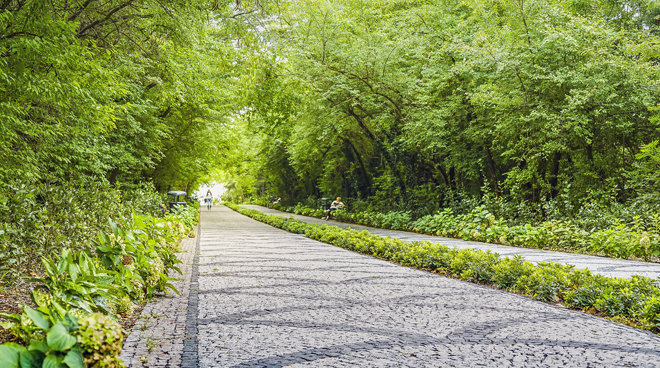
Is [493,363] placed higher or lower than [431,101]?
lower

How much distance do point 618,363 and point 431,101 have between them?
10.7 metres

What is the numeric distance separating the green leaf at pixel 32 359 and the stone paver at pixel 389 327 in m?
0.83

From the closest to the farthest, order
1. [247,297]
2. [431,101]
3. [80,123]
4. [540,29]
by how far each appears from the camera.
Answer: [247,297] → [80,123] → [540,29] → [431,101]

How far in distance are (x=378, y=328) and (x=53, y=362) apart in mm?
2115

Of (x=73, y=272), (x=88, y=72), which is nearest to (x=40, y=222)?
(x=88, y=72)

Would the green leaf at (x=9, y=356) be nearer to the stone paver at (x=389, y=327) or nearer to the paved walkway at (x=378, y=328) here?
the paved walkway at (x=378, y=328)

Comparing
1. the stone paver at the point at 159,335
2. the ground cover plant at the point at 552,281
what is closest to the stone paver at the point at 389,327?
the stone paver at the point at 159,335

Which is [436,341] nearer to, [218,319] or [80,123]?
[218,319]

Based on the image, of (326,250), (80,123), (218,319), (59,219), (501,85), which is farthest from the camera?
(501,85)

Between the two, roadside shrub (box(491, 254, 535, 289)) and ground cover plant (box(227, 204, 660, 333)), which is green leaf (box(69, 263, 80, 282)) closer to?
ground cover plant (box(227, 204, 660, 333))

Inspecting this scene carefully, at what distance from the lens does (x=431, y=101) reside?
12.5 m

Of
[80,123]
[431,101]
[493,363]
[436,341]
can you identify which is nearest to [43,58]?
[80,123]

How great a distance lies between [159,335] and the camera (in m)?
2.89

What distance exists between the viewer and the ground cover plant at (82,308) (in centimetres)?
171
